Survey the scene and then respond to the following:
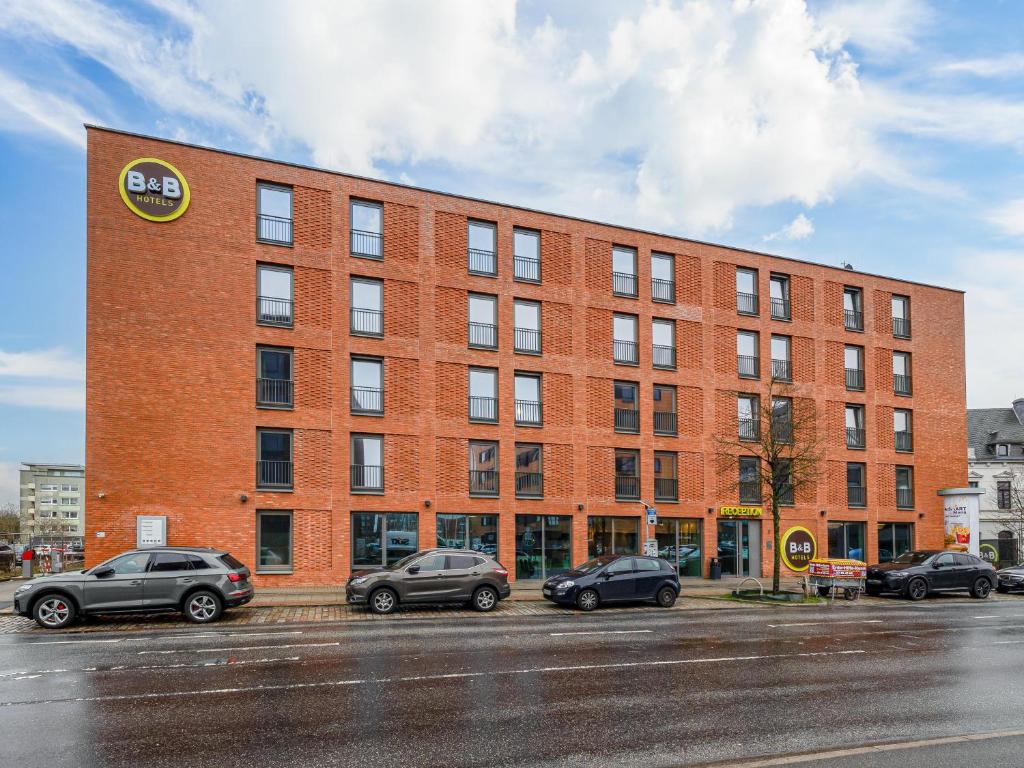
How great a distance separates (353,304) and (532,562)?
11.2 m

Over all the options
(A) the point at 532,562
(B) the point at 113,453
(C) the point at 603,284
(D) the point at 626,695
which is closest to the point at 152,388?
(B) the point at 113,453

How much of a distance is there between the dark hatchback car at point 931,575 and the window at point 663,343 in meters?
10.8

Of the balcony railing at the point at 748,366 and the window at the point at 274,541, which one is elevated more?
the balcony railing at the point at 748,366

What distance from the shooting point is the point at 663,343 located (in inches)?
1314

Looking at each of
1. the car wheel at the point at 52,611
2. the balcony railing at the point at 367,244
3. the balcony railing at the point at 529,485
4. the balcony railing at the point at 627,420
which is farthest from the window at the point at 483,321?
the car wheel at the point at 52,611

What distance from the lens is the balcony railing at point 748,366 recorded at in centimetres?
3469

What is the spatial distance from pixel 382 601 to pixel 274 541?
7.91 m

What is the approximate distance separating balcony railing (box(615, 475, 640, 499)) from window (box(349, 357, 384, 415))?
962cm

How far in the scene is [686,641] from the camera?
15.6 m

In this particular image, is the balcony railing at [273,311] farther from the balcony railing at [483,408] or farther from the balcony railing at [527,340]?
the balcony railing at [527,340]

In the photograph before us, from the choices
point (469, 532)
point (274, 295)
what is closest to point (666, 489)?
point (469, 532)

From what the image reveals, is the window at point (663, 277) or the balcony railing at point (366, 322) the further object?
the window at point (663, 277)

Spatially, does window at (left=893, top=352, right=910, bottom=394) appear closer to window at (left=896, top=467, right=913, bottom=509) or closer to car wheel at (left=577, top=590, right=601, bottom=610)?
window at (left=896, top=467, right=913, bottom=509)

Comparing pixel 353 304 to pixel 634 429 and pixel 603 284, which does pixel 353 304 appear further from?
pixel 634 429
